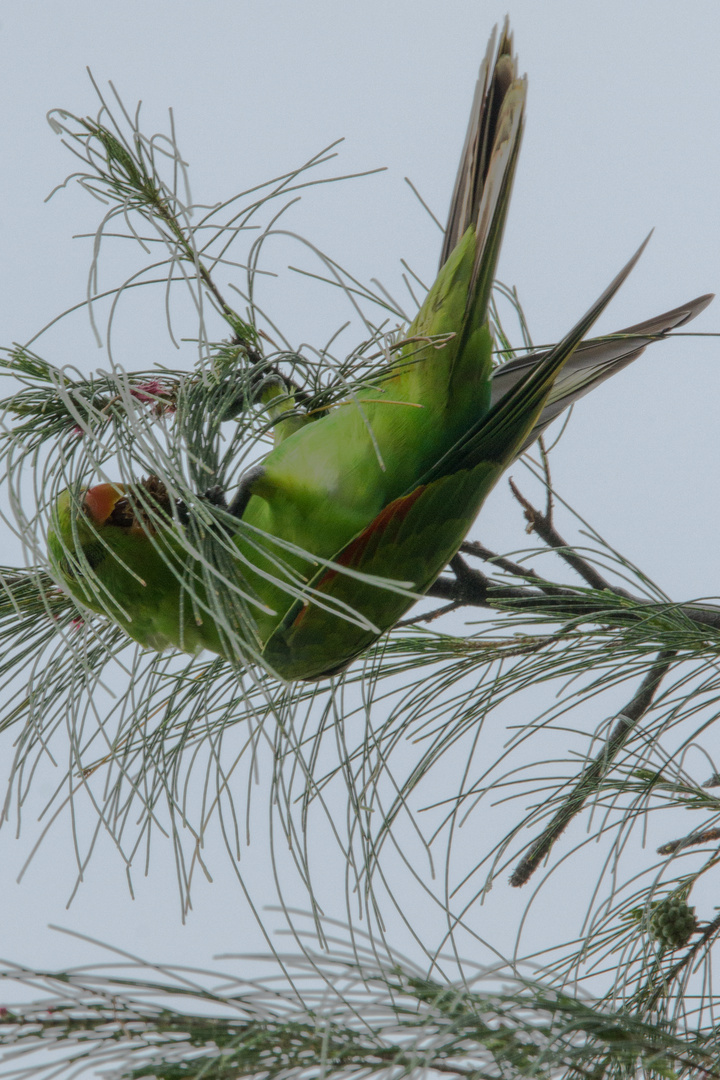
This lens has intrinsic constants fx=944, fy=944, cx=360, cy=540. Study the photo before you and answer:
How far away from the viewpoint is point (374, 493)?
0.57 m

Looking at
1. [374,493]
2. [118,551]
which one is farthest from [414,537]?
[118,551]

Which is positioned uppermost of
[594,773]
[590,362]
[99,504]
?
[590,362]

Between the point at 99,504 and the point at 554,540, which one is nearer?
the point at 99,504

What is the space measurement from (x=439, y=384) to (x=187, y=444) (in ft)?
0.54

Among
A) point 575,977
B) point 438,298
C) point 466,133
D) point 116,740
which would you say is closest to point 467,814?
point 575,977

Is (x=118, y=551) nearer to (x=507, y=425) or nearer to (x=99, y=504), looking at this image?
(x=99, y=504)

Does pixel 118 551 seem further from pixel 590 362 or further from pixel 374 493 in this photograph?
pixel 590 362

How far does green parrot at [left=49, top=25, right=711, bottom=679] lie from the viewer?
0.55 metres

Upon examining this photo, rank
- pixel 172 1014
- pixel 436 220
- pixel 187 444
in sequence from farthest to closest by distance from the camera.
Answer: pixel 436 220 < pixel 187 444 < pixel 172 1014

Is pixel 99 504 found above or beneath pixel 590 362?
beneath

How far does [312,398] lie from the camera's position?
21.8 inches

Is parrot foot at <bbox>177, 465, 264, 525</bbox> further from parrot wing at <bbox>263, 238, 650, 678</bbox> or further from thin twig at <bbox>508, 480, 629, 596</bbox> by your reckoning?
thin twig at <bbox>508, 480, 629, 596</bbox>

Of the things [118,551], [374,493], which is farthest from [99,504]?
[374,493]

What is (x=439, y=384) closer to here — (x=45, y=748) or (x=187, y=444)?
(x=187, y=444)
